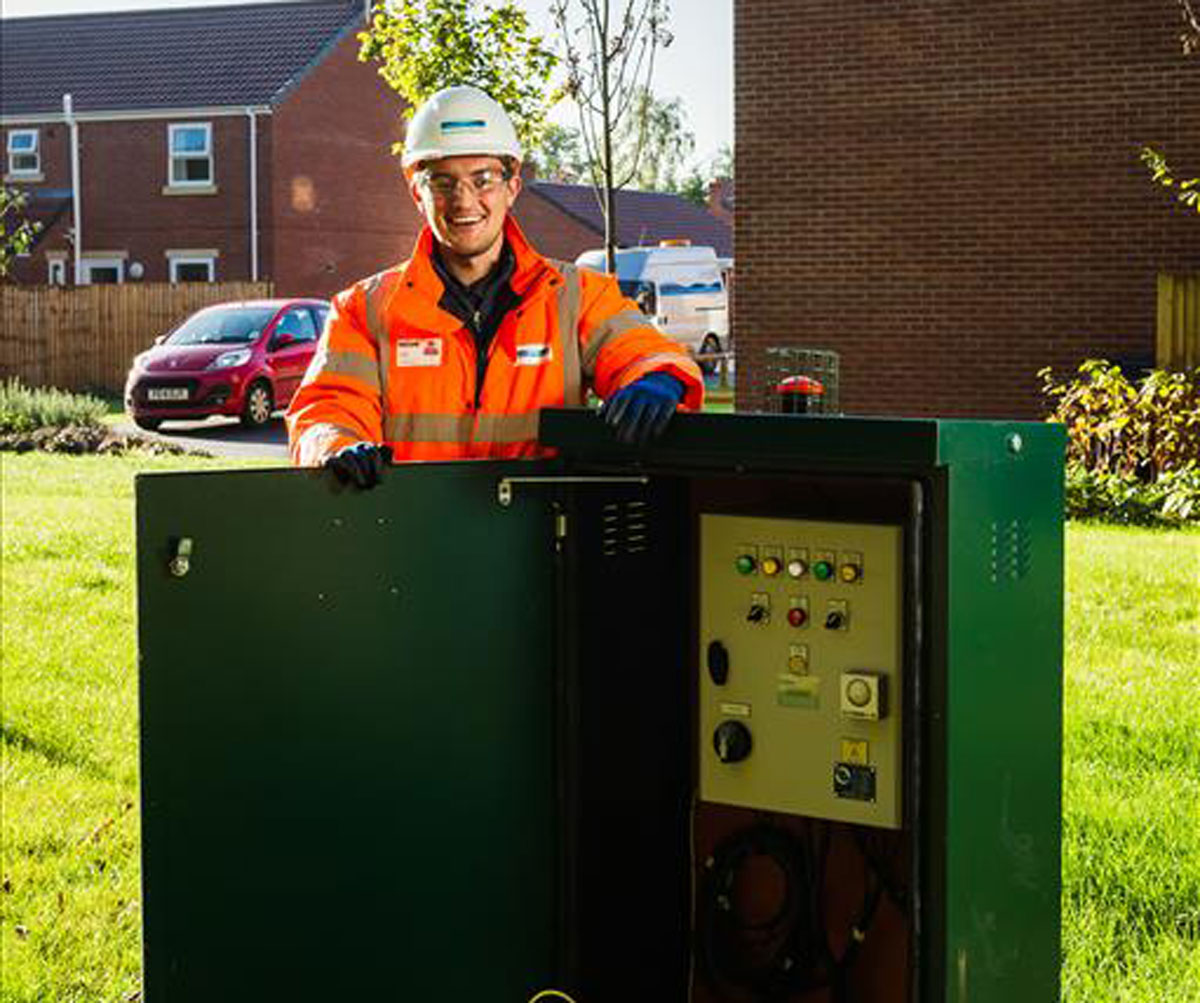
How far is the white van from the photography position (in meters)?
32.9

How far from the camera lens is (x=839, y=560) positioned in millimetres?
3775

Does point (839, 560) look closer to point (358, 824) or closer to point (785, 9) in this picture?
point (358, 824)

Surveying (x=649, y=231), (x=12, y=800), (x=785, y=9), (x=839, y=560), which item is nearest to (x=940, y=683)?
(x=839, y=560)

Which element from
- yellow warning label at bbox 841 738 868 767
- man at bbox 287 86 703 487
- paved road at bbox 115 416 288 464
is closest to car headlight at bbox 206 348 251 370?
paved road at bbox 115 416 288 464

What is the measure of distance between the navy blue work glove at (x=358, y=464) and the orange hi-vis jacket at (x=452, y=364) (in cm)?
91

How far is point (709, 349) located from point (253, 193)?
936cm

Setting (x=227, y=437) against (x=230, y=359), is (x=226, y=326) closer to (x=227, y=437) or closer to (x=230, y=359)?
(x=230, y=359)

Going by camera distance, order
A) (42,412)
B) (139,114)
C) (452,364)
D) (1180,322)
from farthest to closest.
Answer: (139,114) → (42,412) → (1180,322) → (452,364)

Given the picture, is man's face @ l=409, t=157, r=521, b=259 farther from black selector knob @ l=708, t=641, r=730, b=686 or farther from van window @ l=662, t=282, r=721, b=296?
van window @ l=662, t=282, r=721, b=296

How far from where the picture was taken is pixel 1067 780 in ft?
21.0

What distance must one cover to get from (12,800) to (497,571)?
332 cm

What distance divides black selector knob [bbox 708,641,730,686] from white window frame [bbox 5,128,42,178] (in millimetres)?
37952

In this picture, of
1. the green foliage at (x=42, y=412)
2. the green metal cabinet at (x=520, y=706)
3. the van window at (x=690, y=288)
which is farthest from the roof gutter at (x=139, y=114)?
the green metal cabinet at (x=520, y=706)

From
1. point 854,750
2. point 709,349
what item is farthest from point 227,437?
point 854,750
